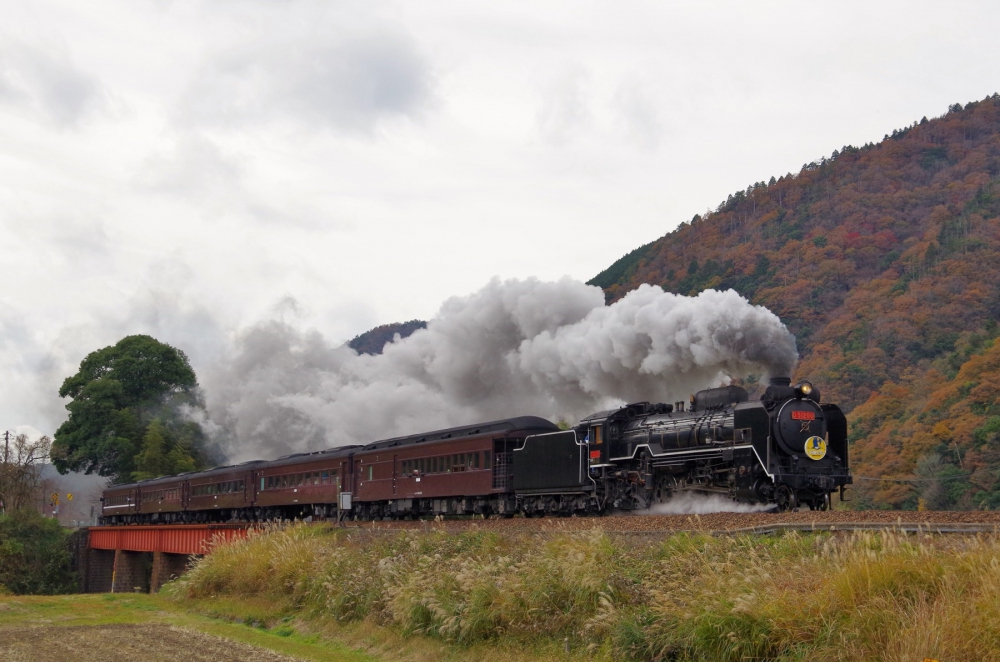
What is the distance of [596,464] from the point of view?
86.0 feet

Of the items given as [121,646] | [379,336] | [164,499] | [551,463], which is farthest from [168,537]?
[379,336]

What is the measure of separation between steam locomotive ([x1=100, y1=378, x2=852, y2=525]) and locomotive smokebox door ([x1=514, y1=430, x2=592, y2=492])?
0.10 feet

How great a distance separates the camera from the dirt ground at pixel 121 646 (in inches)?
610

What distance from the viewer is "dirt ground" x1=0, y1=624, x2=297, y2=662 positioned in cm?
1550

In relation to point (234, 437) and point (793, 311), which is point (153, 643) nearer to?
point (234, 437)

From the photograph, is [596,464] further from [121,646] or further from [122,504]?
[122,504]

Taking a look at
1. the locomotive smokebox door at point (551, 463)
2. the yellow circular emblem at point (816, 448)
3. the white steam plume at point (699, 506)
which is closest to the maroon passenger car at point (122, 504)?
the locomotive smokebox door at point (551, 463)

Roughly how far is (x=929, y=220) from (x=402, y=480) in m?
82.9

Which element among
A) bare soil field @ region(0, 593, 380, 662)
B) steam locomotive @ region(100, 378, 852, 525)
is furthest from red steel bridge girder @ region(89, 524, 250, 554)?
bare soil field @ region(0, 593, 380, 662)

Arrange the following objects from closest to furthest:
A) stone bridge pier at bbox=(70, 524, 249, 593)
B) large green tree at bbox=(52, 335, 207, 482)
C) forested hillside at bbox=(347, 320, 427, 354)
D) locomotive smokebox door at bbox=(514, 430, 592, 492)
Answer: locomotive smokebox door at bbox=(514, 430, 592, 492) → stone bridge pier at bbox=(70, 524, 249, 593) → large green tree at bbox=(52, 335, 207, 482) → forested hillside at bbox=(347, 320, 427, 354)

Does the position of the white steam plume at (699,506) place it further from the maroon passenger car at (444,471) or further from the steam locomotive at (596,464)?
the maroon passenger car at (444,471)

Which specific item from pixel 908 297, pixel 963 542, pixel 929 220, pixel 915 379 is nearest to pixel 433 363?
pixel 915 379

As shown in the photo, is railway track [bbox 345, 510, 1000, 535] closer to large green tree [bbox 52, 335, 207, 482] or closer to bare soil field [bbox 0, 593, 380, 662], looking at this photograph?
bare soil field [bbox 0, 593, 380, 662]

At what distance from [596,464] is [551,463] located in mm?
2004
